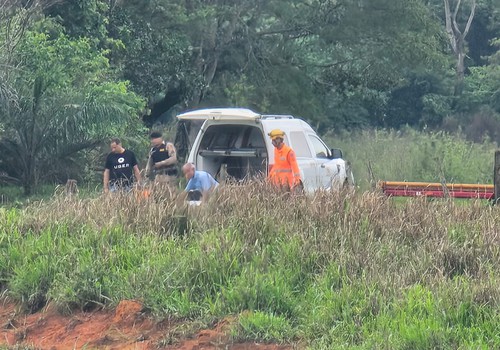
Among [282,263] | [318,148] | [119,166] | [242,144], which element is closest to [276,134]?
[242,144]

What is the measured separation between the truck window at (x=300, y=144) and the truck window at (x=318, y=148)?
0.30 meters

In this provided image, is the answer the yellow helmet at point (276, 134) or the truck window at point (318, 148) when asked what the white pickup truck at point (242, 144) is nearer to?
the truck window at point (318, 148)

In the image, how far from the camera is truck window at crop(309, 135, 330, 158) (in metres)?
17.0

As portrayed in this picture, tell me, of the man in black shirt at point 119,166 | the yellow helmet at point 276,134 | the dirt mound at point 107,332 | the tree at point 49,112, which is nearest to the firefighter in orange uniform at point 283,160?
the yellow helmet at point 276,134

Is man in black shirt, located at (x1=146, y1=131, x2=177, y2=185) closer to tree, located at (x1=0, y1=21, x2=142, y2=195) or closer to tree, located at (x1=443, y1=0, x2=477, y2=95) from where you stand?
tree, located at (x1=0, y1=21, x2=142, y2=195)

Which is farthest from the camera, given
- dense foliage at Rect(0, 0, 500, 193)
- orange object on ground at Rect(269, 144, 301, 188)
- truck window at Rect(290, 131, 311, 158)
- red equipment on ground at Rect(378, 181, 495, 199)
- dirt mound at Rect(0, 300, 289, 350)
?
dense foliage at Rect(0, 0, 500, 193)

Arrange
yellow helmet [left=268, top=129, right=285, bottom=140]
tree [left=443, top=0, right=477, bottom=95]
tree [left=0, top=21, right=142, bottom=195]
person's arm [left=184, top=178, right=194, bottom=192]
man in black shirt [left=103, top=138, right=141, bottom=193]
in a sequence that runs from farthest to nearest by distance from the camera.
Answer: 1. tree [left=443, top=0, right=477, bottom=95]
2. tree [left=0, top=21, right=142, bottom=195]
3. man in black shirt [left=103, top=138, right=141, bottom=193]
4. yellow helmet [left=268, top=129, right=285, bottom=140]
5. person's arm [left=184, top=178, right=194, bottom=192]

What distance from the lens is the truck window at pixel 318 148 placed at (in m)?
17.0

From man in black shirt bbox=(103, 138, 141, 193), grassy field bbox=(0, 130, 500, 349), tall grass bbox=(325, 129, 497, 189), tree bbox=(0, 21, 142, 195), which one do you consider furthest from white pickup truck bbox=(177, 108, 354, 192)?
tall grass bbox=(325, 129, 497, 189)

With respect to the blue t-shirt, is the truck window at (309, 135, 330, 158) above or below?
below

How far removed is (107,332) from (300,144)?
785cm

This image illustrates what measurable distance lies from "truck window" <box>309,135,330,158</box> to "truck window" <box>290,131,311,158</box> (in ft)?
0.99

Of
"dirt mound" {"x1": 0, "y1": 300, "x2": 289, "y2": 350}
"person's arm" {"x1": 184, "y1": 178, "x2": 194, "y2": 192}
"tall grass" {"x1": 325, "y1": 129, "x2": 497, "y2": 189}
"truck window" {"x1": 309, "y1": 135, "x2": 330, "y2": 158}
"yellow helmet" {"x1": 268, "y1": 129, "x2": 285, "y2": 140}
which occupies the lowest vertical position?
"tall grass" {"x1": 325, "y1": 129, "x2": 497, "y2": 189}

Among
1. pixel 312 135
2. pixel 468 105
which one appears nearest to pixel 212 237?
pixel 312 135
